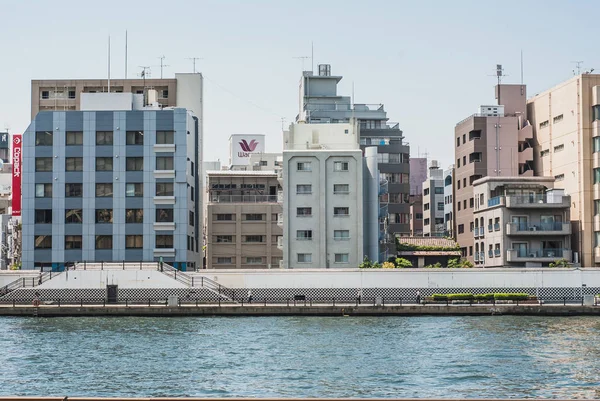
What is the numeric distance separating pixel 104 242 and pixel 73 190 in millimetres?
7860

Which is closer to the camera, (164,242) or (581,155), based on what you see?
(581,155)

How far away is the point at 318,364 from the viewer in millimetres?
58156

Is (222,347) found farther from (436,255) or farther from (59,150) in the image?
(436,255)

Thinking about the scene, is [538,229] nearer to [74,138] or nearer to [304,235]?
[304,235]

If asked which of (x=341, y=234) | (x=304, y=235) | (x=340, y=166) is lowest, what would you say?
(x=304, y=235)

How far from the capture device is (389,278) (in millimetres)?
116062

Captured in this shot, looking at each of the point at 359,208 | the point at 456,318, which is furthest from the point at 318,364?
the point at 359,208

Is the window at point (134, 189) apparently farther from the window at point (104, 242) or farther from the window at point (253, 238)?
the window at point (253, 238)

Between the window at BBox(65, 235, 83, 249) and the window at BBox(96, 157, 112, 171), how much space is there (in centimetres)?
910

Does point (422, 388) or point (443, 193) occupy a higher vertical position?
point (443, 193)

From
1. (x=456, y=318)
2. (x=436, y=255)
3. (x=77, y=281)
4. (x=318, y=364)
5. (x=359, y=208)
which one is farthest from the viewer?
(x=436, y=255)

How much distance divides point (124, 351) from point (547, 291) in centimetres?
6360

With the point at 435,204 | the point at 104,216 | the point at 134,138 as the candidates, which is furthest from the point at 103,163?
the point at 435,204

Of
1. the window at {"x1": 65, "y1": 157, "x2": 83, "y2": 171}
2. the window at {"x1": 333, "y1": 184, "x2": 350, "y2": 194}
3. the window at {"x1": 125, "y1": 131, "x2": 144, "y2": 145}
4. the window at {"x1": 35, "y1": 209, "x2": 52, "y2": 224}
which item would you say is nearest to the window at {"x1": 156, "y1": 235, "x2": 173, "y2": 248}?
the window at {"x1": 125, "y1": 131, "x2": 144, "y2": 145}
